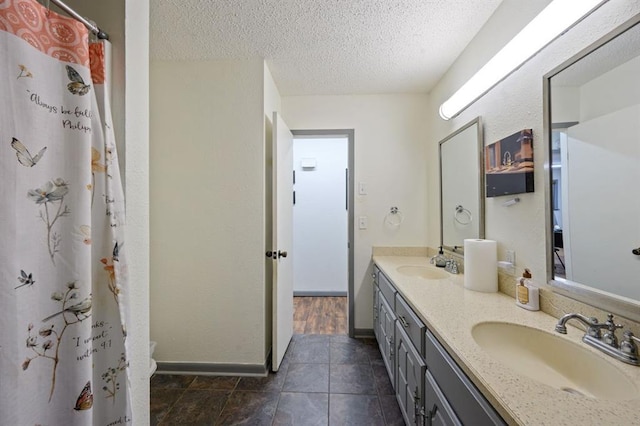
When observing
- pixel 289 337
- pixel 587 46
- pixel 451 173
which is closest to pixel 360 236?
pixel 451 173

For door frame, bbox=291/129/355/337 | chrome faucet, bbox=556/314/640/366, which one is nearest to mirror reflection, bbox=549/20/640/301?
chrome faucet, bbox=556/314/640/366

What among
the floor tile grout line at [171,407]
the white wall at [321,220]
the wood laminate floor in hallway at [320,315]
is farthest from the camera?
the white wall at [321,220]

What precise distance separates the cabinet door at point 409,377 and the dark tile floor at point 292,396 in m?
0.24

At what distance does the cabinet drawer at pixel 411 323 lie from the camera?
1.13 meters

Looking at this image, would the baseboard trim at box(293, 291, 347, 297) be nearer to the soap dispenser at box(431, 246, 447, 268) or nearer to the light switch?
the light switch

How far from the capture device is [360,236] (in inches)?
99.0

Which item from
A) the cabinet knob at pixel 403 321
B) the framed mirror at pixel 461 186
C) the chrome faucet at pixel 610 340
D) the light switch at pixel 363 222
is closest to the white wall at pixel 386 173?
the light switch at pixel 363 222

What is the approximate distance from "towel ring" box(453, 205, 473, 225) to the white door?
4.44ft

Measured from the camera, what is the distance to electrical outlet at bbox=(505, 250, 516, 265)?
4.37 feet

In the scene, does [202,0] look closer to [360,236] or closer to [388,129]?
[388,129]

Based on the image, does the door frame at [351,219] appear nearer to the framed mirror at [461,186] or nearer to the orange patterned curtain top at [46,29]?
the framed mirror at [461,186]

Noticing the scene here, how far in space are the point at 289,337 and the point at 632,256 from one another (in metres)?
2.18

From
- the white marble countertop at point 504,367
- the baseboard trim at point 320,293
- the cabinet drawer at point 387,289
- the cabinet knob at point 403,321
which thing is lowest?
the baseboard trim at point 320,293

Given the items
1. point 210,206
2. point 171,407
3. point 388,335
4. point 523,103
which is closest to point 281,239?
point 210,206
